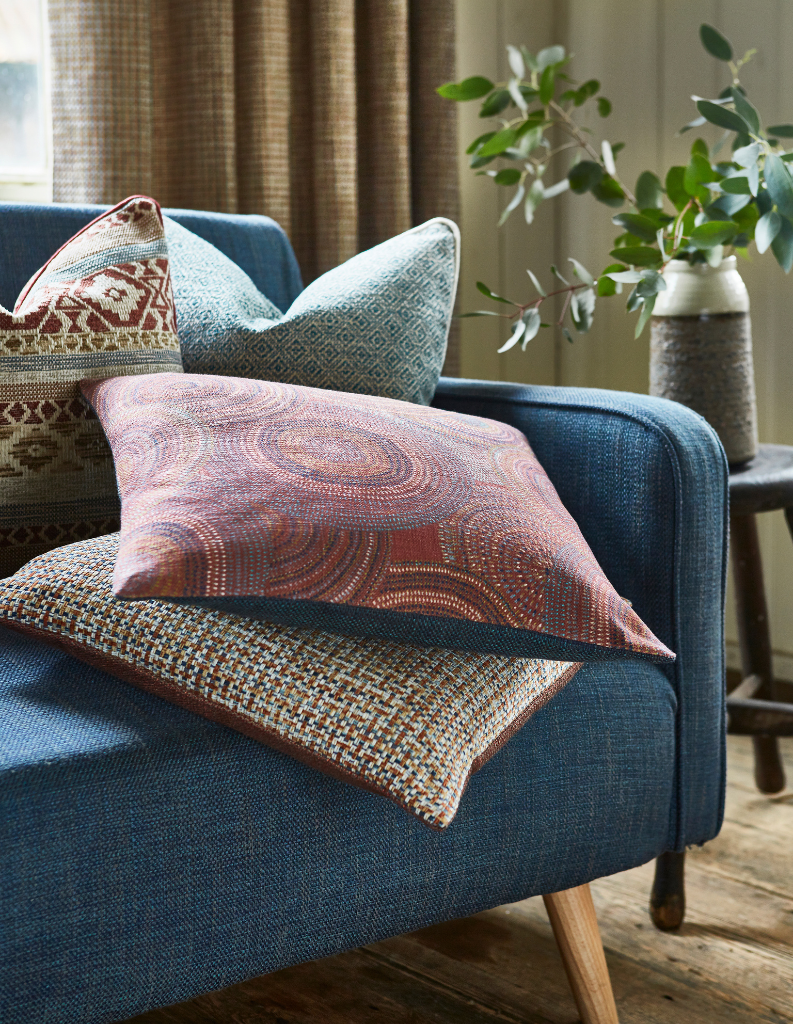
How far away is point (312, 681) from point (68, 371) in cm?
41

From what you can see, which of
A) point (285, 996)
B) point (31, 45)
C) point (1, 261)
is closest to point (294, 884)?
point (285, 996)

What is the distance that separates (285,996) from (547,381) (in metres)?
1.46

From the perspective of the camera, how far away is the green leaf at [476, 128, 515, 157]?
1591 millimetres

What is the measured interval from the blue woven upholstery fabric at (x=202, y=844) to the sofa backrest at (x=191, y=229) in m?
0.52

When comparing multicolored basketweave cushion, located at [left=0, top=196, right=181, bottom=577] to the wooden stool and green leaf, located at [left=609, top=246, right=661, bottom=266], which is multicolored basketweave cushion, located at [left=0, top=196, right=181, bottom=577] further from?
the wooden stool

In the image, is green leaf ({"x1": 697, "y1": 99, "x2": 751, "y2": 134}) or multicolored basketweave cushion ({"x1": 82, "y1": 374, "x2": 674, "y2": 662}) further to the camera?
green leaf ({"x1": 697, "y1": 99, "x2": 751, "y2": 134})

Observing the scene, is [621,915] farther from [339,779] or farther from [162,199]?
[162,199]

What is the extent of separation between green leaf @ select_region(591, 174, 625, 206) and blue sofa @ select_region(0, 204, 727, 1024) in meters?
0.62

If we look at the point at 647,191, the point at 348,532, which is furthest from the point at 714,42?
the point at 348,532

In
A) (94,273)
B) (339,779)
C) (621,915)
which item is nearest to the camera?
(339,779)

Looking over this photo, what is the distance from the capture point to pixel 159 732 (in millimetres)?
708

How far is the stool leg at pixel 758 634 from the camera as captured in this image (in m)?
1.57

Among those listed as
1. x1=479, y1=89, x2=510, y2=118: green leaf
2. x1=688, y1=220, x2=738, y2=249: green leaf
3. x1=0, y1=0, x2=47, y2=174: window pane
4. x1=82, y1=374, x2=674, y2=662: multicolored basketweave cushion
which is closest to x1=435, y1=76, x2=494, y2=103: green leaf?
x1=479, y1=89, x2=510, y2=118: green leaf

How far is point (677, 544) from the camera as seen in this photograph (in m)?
0.94
